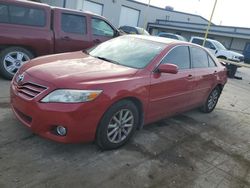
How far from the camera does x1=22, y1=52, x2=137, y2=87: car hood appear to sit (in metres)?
3.31

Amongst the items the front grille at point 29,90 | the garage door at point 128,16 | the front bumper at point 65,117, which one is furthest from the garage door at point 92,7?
the front bumper at point 65,117

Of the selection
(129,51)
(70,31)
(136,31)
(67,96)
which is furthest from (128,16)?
(67,96)

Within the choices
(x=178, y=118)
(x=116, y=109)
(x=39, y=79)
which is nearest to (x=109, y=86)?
(x=116, y=109)

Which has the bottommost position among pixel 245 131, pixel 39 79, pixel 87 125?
pixel 245 131

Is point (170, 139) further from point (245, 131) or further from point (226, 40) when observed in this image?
point (226, 40)

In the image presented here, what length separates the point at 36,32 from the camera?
6.38 metres

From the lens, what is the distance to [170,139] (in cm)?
446

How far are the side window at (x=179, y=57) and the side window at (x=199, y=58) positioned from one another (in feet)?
0.79

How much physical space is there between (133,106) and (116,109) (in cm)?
37

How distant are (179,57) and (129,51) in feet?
3.11

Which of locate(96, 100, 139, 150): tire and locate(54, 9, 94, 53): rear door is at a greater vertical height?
locate(54, 9, 94, 53): rear door

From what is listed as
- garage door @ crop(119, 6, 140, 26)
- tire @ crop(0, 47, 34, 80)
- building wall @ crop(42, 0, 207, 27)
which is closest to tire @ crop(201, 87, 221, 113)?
tire @ crop(0, 47, 34, 80)

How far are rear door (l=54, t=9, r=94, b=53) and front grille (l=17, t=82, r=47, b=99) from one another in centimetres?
357

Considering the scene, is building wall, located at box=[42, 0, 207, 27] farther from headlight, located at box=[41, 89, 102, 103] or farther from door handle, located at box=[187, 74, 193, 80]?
headlight, located at box=[41, 89, 102, 103]
